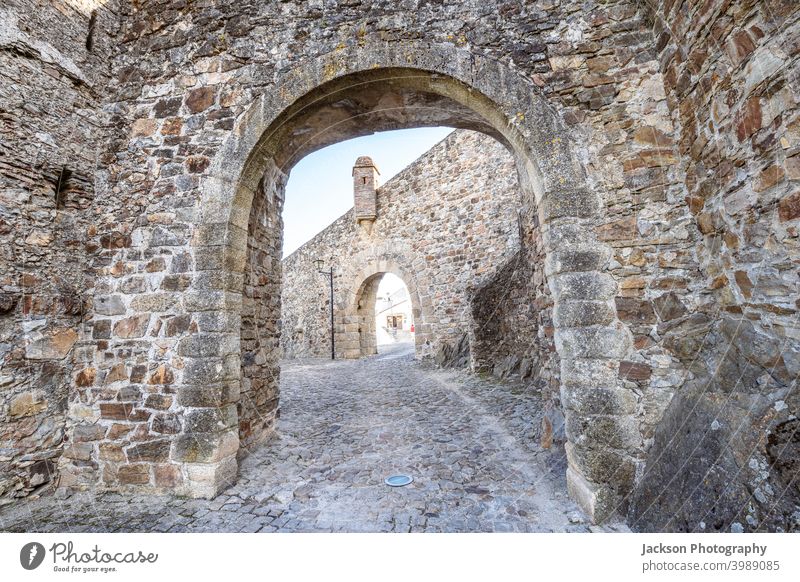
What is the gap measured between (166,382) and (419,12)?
3.69 meters

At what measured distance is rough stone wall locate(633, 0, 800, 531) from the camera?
1.59 meters

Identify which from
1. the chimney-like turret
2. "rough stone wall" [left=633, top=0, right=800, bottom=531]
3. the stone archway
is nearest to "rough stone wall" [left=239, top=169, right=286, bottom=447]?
"rough stone wall" [left=633, top=0, right=800, bottom=531]

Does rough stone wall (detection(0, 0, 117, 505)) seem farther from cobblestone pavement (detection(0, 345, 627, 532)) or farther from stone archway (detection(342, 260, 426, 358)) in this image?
stone archway (detection(342, 260, 426, 358))

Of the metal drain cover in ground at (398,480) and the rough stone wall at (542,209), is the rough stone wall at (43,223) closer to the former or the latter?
the rough stone wall at (542,209)

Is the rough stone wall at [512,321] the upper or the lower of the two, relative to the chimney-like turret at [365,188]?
lower

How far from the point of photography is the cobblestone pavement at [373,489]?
222 centimetres

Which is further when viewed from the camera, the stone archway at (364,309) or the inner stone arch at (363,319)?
the inner stone arch at (363,319)

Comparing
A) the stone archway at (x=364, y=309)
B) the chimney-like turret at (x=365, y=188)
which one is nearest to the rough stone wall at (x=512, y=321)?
the stone archway at (x=364, y=309)

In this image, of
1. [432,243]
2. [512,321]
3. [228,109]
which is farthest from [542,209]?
[432,243]

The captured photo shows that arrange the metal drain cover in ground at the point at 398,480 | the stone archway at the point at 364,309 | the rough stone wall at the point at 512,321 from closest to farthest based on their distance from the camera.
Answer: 1. the metal drain cover in ground at the point at 398,480
2. the rough stone wall at the point at 512,321
3. the stone archway at the point at 364,309

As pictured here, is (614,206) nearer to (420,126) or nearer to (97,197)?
(420,126)

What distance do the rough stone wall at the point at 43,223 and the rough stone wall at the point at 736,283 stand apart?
421 centimetres

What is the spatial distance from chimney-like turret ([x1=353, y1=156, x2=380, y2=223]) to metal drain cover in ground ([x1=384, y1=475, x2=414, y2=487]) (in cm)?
858

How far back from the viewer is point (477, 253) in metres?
8.43
